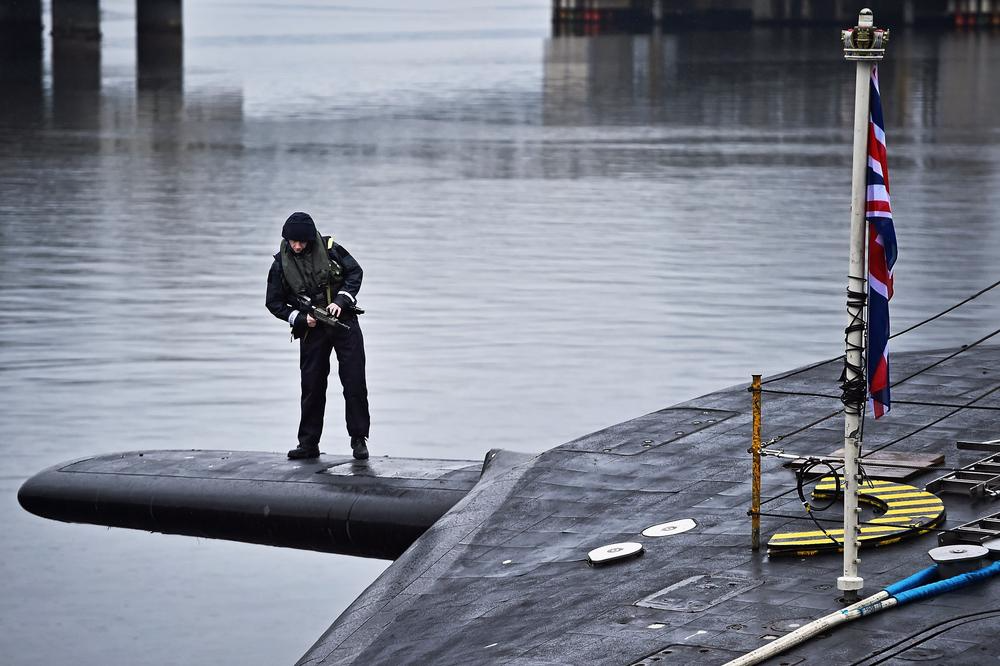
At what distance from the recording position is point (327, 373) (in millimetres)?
17688

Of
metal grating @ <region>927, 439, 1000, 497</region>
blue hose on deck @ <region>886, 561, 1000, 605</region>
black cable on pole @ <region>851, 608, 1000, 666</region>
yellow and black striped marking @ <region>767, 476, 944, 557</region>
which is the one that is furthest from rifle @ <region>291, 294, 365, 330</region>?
black cable on pole @ <region>851, 608, 1000, 666</region>

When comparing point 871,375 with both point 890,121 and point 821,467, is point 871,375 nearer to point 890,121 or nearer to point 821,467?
point 821,467

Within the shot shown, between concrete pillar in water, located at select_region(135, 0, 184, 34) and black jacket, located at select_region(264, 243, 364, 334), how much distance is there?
368 ft

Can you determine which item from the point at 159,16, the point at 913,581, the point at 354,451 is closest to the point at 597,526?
the point at 913,581

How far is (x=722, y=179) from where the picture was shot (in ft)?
182

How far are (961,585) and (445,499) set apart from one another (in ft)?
20.1

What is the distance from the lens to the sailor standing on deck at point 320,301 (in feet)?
56.0

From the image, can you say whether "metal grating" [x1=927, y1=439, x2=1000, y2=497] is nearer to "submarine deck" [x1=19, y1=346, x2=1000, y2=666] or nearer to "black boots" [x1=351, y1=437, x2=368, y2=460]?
"submarine deck" [x1=19, y1=346, x2=1000, y2=666]

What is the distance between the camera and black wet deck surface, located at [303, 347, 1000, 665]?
34.7 ft

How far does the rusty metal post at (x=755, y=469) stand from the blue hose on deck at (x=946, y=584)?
1.33 meters

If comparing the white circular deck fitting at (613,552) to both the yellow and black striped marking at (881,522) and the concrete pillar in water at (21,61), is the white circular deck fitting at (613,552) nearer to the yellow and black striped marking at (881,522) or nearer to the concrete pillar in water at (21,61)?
the yellow and black striped marking at (881,522)

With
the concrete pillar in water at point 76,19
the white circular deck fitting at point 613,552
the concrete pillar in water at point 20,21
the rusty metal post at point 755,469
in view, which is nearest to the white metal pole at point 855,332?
the rusty metal post at point 755,469

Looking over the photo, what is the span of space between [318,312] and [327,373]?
0.88 meters

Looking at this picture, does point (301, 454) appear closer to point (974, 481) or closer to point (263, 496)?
point (263, 496)
